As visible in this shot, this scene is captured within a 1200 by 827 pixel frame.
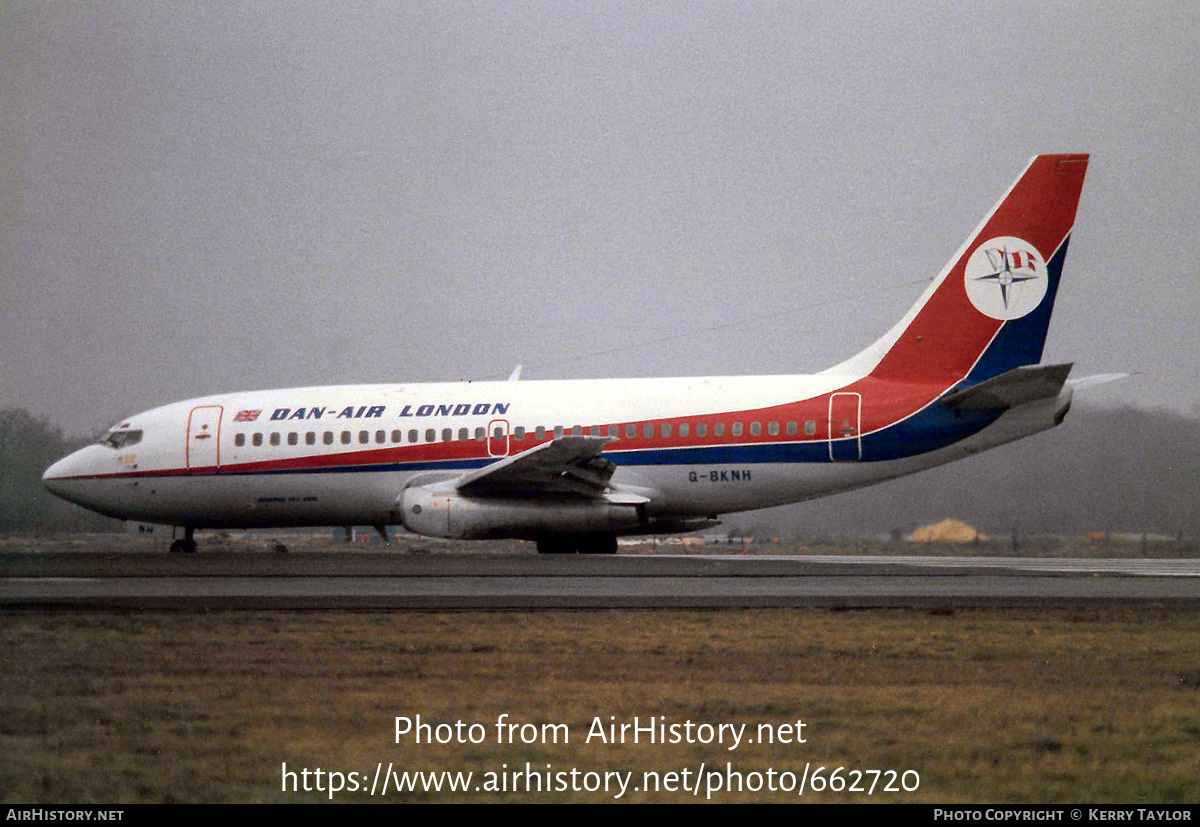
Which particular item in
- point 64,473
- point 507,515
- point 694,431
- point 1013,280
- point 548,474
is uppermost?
point 1013,280

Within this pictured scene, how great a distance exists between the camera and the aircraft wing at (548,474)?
74.0 ft

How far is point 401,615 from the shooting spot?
12.0 meters

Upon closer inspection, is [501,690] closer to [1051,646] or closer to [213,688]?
[213,688]

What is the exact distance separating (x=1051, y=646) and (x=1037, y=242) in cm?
1482

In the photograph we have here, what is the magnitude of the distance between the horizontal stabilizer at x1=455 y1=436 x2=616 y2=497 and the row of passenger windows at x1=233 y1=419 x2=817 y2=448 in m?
0.87

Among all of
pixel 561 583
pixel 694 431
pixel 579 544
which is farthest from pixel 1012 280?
pixel 561 583

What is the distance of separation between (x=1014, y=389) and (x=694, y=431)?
5.66 m

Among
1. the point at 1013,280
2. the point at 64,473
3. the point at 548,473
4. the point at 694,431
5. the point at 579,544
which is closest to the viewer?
the point at 548,473

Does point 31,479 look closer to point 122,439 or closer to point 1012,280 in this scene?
point 122,439

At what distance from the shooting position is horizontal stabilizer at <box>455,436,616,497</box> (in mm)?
22531

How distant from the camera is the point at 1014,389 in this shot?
72.4 feet

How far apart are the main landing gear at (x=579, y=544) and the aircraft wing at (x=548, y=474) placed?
1.44 meters

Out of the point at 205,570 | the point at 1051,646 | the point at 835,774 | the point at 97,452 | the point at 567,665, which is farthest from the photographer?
the point at 97,452
